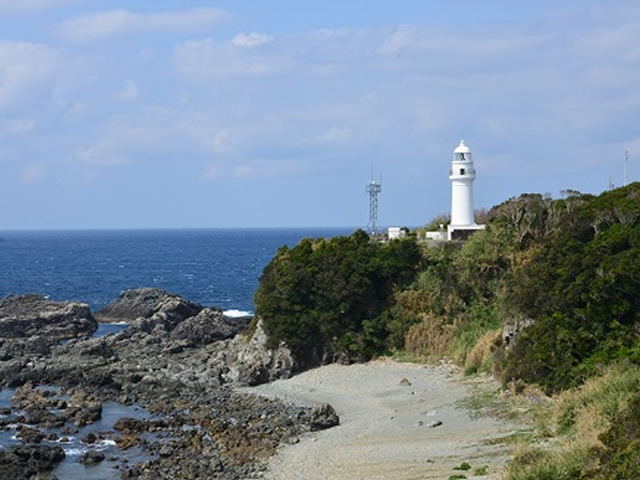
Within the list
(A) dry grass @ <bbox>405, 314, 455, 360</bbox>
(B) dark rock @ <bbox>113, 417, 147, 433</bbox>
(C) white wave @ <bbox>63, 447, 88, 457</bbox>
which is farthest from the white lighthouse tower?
(C) white wave @ <bbox>63, 447, 88, 457</bbox>

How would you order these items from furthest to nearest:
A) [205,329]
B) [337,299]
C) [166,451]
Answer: [205,329]
[337,299]
[166,451]

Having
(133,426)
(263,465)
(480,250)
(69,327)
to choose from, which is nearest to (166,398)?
(133,426)

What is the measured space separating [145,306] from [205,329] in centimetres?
1588

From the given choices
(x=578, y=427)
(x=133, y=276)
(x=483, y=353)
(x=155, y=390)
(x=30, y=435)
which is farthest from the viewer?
(x=133, y=276)

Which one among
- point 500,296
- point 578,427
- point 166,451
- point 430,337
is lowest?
point 166,451

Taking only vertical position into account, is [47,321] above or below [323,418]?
above

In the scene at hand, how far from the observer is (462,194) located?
53.1 meters

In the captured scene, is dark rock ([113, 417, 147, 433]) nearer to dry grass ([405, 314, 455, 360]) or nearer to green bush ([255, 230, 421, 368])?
green bush ([255, 230, 421, 368])

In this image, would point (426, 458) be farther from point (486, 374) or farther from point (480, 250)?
point (480, 250)

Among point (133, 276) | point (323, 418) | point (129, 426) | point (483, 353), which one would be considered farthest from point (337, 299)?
point (133, 276)

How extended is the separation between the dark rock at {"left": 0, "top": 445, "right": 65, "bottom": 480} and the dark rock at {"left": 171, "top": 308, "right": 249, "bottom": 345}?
2546 centimetres

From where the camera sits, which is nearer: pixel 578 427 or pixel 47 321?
pixel 578 427

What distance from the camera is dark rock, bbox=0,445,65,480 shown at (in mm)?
31381

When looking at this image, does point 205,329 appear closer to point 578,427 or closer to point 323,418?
point 323,418
